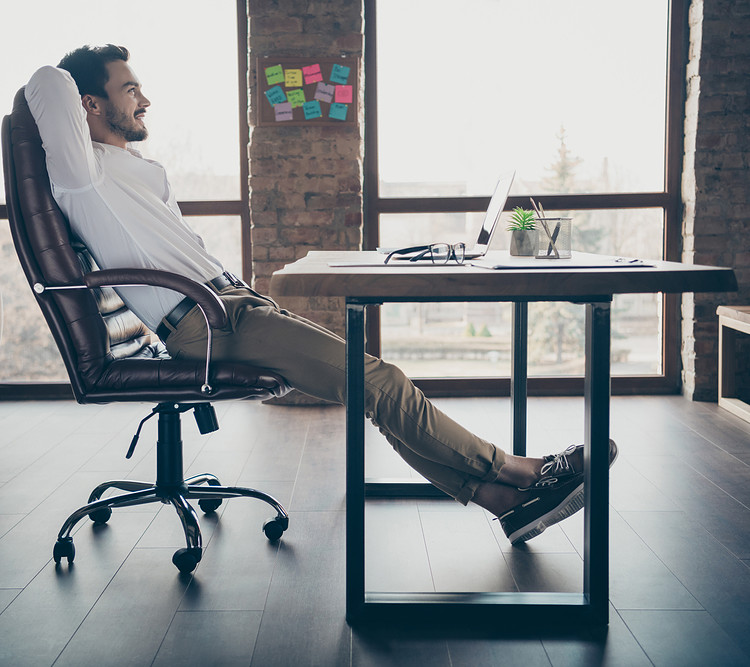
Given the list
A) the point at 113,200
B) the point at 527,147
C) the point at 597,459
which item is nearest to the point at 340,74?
the point at 527,147

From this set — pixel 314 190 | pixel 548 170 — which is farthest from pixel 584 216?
pixel 314 190

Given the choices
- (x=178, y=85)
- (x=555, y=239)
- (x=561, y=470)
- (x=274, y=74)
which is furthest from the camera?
(x=178, y=85)

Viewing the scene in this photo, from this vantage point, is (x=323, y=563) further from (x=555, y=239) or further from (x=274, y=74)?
(x=274, y=74)

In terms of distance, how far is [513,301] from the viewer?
1564 mm

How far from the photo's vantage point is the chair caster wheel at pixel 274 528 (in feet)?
7.09

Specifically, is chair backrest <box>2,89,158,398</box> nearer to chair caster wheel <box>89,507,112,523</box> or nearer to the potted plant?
chair caster wheel <box>89,507,112,523</box>

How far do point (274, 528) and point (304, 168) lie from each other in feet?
6.92

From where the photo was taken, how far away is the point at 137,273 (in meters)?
1.89

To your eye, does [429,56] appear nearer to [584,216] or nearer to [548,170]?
[548,170]

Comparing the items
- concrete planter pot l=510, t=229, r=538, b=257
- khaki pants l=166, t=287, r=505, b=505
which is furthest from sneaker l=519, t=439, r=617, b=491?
concrete planter pot l=510, t=229, r=538, b=257

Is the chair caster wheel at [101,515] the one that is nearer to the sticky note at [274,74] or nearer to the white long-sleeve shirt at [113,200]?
the white long-sleeve shirt at [113,200]

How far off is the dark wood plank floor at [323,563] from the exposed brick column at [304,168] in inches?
40.3

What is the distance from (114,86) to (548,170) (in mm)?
2476

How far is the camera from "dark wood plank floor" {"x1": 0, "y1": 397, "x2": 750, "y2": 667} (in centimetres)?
159
